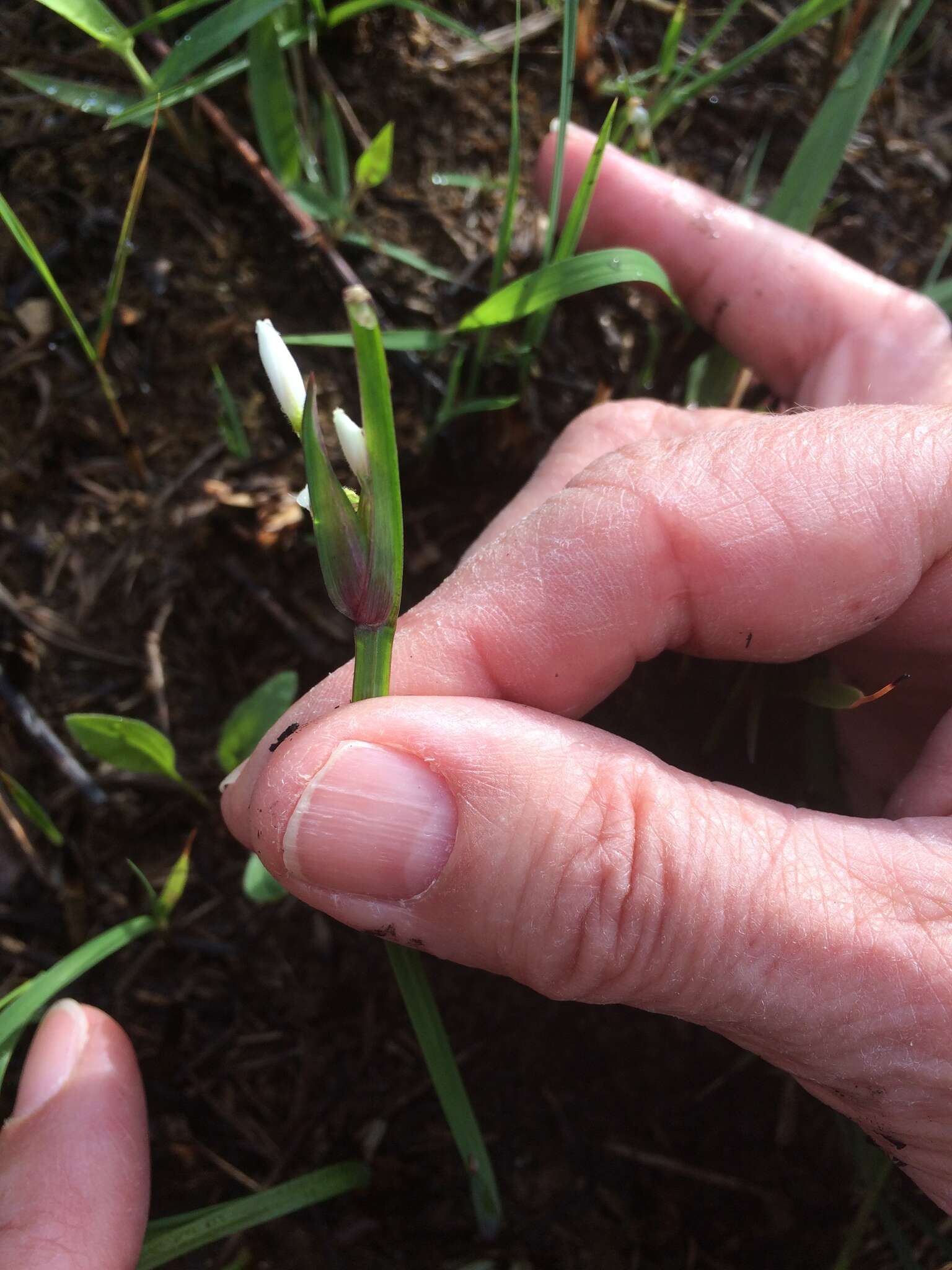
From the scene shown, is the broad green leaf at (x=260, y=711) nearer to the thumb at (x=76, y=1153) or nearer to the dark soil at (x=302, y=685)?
the dark soil at (x=302, y=685)

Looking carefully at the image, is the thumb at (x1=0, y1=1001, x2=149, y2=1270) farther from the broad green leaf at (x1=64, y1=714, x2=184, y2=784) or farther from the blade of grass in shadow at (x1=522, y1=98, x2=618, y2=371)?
the blade of grass in shadow at (x1=522, y1=98, x2=618, y2=371)

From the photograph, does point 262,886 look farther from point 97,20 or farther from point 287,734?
point 97,20

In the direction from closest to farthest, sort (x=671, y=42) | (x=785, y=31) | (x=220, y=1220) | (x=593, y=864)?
(x=593, y=864), (x=220, y=1220), (x=785, y=31), (x=671, y=42)

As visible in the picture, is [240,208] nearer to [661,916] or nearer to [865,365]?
[865,365]

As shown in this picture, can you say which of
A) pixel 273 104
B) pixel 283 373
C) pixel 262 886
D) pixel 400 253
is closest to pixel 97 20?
pixel 273 104

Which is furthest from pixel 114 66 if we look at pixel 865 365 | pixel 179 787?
pixel 865 365

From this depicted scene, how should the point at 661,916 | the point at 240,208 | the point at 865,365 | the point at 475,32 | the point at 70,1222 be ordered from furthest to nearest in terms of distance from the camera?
the point at 475,32 < the point at 240,208 < the point at 865,365 < the point at 70,1222 < the point at 661,916

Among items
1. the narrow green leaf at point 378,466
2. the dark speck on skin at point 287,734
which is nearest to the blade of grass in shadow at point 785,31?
the narrow green leaf at point 378,466
